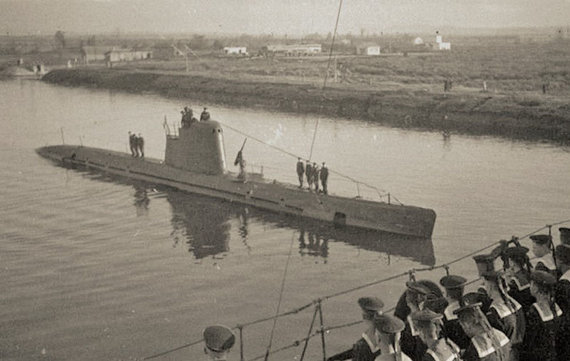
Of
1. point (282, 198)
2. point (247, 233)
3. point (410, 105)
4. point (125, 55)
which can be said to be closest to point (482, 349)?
point (247, 233)

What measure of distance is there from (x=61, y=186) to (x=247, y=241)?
12106 mm

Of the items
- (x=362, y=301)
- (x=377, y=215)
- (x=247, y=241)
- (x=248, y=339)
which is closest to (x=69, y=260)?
(x=247, y=241)

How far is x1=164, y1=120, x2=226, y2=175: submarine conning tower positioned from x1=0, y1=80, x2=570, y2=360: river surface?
4.75ft

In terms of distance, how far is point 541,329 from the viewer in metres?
6.59

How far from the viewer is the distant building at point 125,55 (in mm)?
111762

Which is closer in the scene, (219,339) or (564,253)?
(219,339)

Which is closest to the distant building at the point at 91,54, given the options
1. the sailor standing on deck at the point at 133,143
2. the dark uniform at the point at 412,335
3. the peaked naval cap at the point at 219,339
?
the sailor standing on deck at the point at 133,143

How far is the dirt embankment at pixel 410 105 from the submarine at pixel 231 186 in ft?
39.1

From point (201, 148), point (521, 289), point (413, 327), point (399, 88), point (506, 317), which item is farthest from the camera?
point (399, 88)

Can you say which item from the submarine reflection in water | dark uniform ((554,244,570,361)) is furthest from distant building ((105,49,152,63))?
dark uniform ((554,244,570,361))

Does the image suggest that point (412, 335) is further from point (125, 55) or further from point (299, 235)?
point (125, 55)

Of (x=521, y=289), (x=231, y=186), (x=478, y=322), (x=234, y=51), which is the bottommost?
(x=231, y=186)

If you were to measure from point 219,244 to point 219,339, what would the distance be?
1477 centimetres

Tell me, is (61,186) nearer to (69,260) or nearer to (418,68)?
(69,260)
